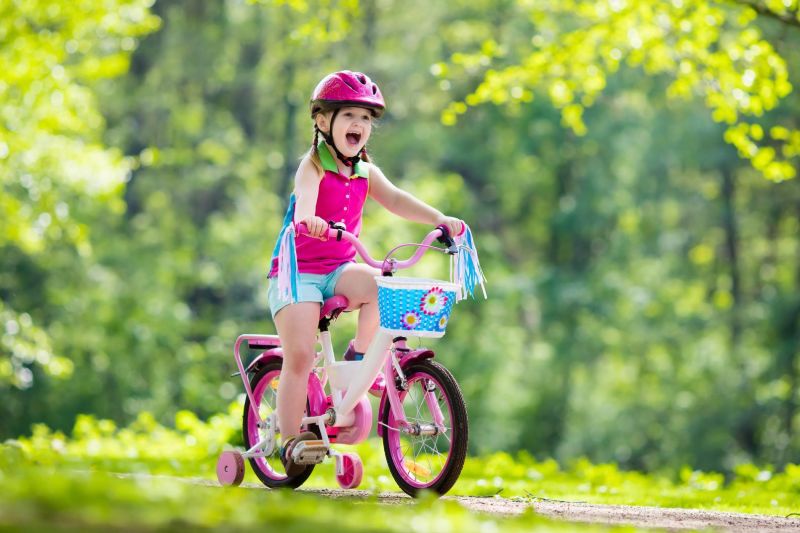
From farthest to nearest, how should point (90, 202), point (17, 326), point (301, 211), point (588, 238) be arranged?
point (588, 238)
point (90, 202)
point (17, 326)
point (301, 211)

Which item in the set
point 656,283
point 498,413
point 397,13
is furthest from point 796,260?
point 397,13

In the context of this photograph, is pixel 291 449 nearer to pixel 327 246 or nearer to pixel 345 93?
pixel 327 246

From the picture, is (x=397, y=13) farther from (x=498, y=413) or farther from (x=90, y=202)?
(x=90, y=202)

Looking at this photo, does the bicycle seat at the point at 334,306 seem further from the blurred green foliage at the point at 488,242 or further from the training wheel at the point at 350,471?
the blurred green foliage at the point at 488,242

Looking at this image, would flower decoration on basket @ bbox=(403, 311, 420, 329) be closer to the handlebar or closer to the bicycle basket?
the bicycle basket

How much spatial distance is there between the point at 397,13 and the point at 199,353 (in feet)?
31.9

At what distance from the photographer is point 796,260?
26.3 m

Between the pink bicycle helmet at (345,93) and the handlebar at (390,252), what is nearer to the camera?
the handlebar at (390,252)

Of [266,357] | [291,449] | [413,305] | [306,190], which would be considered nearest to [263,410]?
[266,357]

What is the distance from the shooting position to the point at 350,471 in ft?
19.5

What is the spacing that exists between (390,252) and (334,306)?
0.38 m

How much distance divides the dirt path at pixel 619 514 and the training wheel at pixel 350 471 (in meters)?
0.05

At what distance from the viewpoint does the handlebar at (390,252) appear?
5141 millimetres

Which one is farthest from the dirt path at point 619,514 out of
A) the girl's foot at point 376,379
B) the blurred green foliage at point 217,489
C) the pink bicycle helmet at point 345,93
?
the pink bicycle helmet at point 345,93
